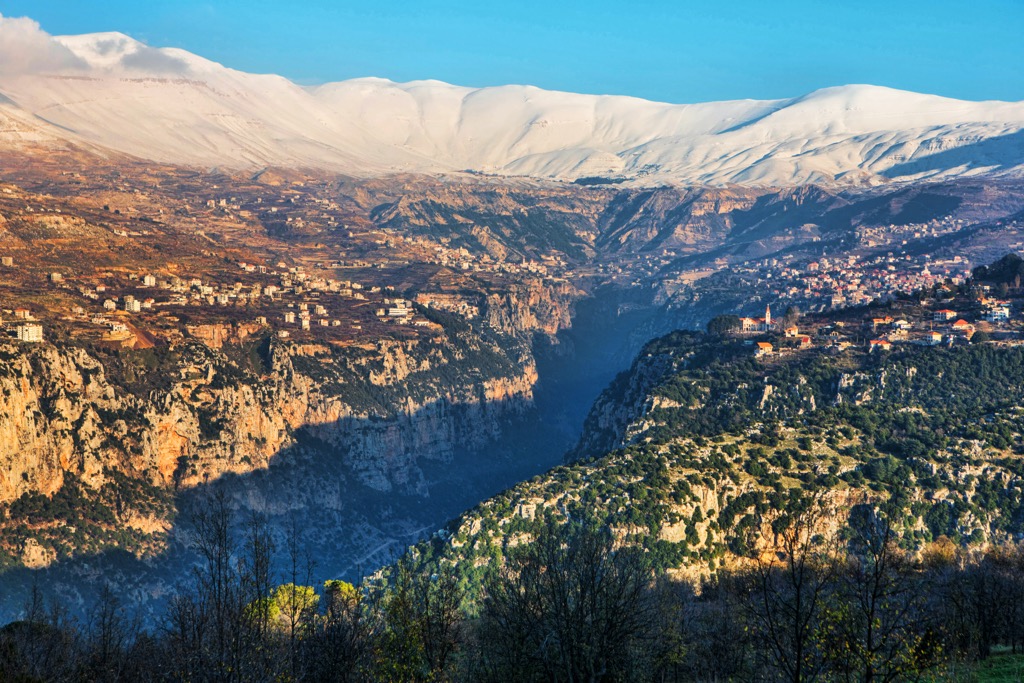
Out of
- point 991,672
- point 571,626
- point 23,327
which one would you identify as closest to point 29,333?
point 23,327

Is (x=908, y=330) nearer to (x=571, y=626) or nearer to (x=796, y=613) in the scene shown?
(x=571, y=626)

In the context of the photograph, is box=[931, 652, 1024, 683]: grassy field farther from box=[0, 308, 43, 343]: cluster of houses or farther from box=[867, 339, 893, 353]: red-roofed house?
box=[0, 308, 43, 343]: cluster of houses

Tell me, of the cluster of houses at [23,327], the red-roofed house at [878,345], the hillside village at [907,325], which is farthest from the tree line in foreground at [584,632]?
the hillside village at [907,325]

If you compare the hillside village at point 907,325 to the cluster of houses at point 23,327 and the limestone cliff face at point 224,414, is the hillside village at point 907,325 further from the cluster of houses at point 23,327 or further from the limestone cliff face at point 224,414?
the cluster of houses at point 23,327


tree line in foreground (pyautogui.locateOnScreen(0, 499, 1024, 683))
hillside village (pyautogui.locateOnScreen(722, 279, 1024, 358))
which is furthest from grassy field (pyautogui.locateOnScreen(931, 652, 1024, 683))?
hillside village (pyautogui.locateOnScreen(722, 279, 1024, 358))

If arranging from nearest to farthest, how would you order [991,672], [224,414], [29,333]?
[991,672] → [29,333] → [224,414]

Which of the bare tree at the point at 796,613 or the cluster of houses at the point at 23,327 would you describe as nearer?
the bare tree at the point at 796,613
